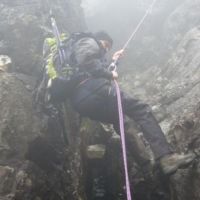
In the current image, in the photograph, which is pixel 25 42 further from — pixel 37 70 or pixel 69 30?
pixel 69 30

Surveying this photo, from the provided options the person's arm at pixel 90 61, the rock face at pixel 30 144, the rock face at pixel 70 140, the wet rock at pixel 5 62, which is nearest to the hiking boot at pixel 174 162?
the rock face at pixel 70 140

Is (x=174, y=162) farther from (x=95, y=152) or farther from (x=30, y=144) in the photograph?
(x=30, y=144)

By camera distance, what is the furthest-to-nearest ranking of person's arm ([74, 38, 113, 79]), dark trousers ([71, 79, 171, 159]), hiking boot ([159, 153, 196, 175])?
person's arm ([74, 38, 113, 79]) → dark trousers ([71, 79, 171, 159]) → hiking boot ([159, 153, 196, 175])

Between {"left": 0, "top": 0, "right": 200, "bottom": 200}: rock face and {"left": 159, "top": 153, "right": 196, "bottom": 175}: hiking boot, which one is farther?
{"left": 0, "top": 0, "right": 200, "bottom": 200}: rock face

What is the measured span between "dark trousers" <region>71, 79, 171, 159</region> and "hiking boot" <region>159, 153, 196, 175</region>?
85 cm

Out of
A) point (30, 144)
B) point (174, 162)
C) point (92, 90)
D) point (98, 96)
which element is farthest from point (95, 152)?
point (174, 162)

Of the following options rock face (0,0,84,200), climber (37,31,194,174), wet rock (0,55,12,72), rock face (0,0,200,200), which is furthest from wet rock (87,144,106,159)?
wet rock (0,55,12,72)

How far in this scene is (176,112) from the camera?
780 centimetres

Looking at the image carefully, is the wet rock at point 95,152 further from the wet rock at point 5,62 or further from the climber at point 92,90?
the wet rock at point 5,62

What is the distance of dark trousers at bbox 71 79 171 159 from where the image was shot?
20.9 feet

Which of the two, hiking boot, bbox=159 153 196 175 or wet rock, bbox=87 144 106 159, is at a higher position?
wet rock, bbox=87 144 106 159

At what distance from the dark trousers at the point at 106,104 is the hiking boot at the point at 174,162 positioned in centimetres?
85

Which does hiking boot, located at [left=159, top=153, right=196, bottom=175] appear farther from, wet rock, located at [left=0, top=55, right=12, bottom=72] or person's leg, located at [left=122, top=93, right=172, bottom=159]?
wet rock, located at [left=0, top=55, right=12, bottom=72]

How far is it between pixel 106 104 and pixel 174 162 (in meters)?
1.83
